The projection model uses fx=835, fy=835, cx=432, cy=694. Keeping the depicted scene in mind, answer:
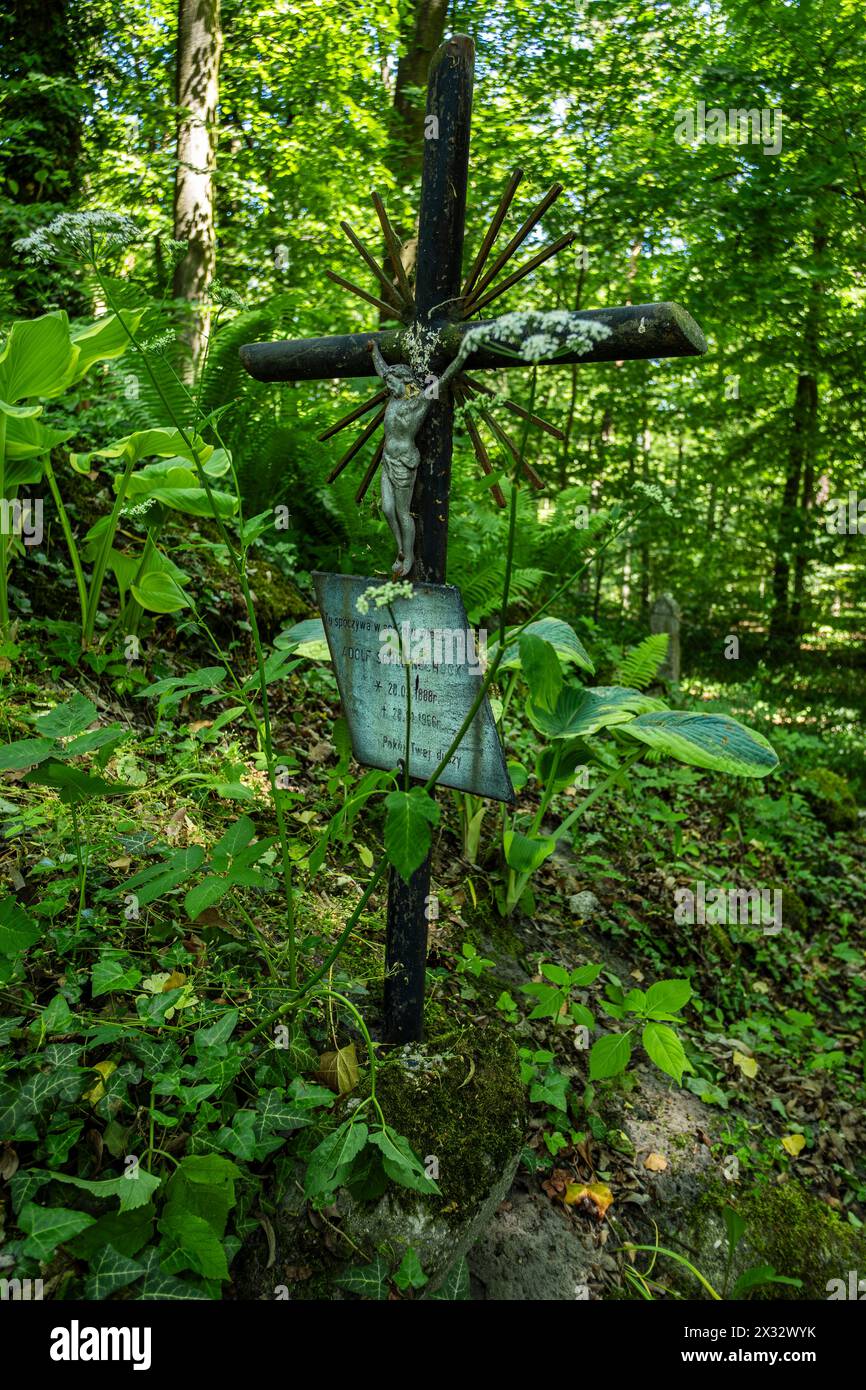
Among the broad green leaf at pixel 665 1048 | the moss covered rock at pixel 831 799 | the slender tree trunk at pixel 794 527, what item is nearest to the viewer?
the broad green leaf at pixel 665 1048

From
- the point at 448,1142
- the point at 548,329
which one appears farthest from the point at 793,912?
the point at 548,329

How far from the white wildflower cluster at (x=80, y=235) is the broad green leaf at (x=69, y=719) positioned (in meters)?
1.06

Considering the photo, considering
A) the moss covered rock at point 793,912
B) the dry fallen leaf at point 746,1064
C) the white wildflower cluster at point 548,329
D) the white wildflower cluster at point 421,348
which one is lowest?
the dry fallen leaf at point 746,1064

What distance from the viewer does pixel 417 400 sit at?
79.7 inches

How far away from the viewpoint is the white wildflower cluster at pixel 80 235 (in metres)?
1.92

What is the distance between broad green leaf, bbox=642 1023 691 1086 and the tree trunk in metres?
5.24

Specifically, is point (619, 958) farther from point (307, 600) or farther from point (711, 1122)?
point (307, 600)

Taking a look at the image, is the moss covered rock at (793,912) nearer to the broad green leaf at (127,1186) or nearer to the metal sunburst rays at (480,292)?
the metal sunburst rays at (480,292)

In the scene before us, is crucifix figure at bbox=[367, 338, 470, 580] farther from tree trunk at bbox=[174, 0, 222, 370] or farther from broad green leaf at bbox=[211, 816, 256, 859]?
tree trunk at bbox=[174, 0, 222, 370]

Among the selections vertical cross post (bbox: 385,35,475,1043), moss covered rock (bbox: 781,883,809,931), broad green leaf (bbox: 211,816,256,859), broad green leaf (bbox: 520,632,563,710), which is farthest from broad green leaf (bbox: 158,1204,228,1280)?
moss covered rock (bbox: 781,883,809,931)

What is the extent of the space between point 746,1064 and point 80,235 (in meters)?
3.57

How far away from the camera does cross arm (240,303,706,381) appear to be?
5.80 feet

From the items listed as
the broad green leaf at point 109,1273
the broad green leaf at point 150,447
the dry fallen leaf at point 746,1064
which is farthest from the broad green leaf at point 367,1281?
the broad green leaf at point 150,447
